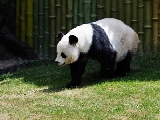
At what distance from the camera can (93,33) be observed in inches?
287

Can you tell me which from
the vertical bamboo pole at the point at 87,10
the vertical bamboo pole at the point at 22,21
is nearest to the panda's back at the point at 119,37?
the vertical bamboo pole at the point at 87,10

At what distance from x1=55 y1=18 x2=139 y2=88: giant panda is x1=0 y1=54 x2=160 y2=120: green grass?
10.1 inches

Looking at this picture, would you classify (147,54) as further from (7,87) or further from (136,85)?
(7,87)

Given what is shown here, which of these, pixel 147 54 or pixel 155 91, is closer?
pixel 155 91

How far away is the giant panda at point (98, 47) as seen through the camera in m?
7.02

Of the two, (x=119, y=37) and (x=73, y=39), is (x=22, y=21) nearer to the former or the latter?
(x=119, y=37)

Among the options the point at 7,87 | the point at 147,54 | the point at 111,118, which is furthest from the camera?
the point at 147,54

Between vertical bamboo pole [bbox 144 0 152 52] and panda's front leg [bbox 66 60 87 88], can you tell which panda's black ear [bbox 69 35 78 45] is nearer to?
panda's front leg [bbox 66 60 87 88]

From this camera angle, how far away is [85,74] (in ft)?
27.1

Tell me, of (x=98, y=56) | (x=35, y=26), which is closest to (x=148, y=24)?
(x=98, y=56)

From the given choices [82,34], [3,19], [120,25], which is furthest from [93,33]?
[3,19]

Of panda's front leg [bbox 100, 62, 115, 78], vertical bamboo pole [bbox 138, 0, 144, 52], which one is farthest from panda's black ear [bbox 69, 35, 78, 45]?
vertical bamboo pole [bbox 138, 0, 144, 52]

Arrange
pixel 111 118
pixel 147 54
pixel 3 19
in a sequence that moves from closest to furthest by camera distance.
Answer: pixel 111 118 → pixel 147 54 → pixel 3 19

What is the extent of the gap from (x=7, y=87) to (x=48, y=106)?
6.03ft
